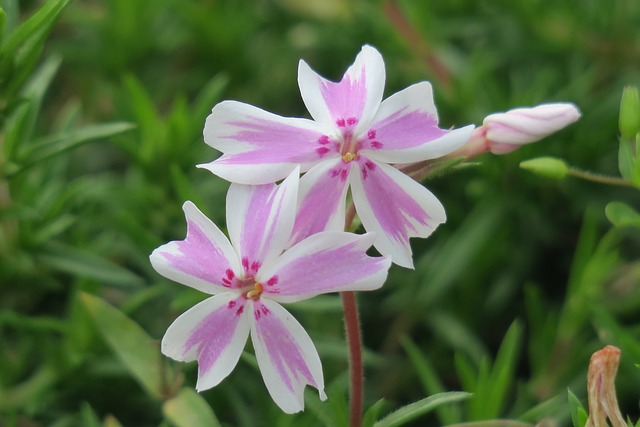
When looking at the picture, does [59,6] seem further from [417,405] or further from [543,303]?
[543,303]

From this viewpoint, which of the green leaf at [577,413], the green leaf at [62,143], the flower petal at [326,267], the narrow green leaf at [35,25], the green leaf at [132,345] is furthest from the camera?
the green leaf at [62,143]

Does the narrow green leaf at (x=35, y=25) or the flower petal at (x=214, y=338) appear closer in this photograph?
the flower petal at (x=214, y=338)

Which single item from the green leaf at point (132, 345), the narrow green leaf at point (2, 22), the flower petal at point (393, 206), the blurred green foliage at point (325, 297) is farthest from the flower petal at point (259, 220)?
the narrow green leaf at point (2, 22)

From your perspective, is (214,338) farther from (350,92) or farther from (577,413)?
(577,413)

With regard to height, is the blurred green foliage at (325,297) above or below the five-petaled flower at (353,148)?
above

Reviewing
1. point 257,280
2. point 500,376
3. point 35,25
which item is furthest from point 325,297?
point 35,25

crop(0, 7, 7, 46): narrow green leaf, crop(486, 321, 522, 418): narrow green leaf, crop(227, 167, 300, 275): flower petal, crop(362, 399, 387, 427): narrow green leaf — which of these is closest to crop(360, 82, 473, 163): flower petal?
crop(227, 167, 300, 275): flower petal

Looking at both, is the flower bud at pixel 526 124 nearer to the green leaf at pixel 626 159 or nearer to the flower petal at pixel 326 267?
the green leaf at pixel 626 159
